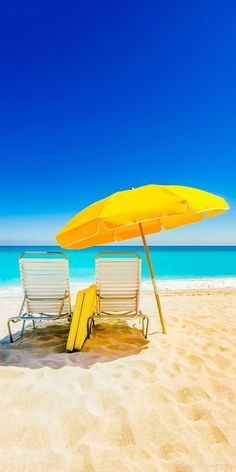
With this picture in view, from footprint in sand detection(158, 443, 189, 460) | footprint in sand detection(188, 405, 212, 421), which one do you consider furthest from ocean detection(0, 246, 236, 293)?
footprint in sand detection(158, 443, 189, 460)

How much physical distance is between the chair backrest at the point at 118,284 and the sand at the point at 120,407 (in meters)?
0.69

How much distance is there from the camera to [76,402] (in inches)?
89.5

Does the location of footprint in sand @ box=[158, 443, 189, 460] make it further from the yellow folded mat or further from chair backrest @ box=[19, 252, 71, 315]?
chair backrest @ box=[19, 252, 71, 315]

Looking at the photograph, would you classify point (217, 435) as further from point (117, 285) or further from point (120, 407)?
point (117, 285)

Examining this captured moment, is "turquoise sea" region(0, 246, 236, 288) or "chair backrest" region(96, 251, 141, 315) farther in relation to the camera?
"turquoise sea" region(0, 246, 236, 288)

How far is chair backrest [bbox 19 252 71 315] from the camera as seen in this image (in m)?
4.36

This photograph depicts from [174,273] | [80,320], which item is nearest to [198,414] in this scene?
[80,320]

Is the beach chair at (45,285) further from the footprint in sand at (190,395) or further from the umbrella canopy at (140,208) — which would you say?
the footprint in sand at (190,395)

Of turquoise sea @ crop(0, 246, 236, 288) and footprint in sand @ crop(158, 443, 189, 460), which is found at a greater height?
footprint in sand @ crop(158, 443, 189, 460)

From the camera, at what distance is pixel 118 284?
168 inches

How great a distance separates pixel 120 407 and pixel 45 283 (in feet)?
8.41

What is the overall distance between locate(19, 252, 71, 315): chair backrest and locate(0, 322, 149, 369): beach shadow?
478 millimetres

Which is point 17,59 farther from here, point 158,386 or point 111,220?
point 158,386

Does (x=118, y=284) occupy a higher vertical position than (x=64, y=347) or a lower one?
higher
